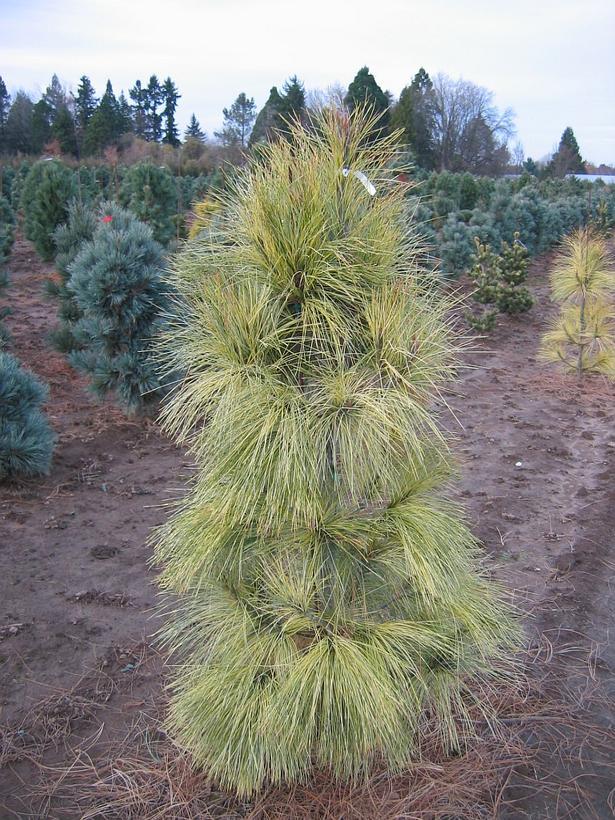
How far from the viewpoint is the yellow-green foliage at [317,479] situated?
204 centimetres

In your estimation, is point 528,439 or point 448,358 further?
point 528,439

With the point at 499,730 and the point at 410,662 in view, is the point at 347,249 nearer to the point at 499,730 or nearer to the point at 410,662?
the point at 410,662

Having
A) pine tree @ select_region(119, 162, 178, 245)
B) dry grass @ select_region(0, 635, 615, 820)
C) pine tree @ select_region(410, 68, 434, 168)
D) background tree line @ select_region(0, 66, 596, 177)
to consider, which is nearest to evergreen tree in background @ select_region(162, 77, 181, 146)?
background tree line @ select_region(0, 66, 596, 177)

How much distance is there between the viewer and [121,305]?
6289mm

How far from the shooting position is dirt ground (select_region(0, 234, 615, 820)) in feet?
9.60

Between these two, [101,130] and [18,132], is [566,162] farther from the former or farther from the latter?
[18,132]

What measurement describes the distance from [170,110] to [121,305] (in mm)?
35977

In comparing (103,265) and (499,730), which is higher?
(103,265)

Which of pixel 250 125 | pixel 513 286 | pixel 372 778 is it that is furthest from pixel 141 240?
pixel 250 125

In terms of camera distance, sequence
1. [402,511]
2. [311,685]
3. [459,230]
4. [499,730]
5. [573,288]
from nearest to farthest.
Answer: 1. [311,685]
2. [402,511]
3. [499,730]
4. [573,288]
5. [459,230]

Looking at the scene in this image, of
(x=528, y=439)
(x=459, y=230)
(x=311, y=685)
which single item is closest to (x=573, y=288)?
(x=528, y=439)

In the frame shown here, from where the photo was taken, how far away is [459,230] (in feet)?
44.1

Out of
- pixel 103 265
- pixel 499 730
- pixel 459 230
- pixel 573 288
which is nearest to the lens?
pixel 499 730

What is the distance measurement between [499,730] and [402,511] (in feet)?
4.04
